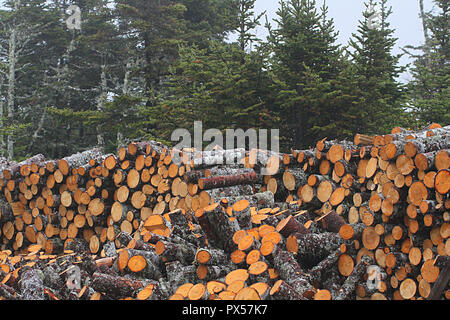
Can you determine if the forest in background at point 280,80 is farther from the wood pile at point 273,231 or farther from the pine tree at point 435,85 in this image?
the wood pile at point 273,231

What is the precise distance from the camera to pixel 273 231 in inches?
174

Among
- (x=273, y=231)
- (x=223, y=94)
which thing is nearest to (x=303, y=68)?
(x=223, y=94)

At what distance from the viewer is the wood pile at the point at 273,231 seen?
12.6 feet

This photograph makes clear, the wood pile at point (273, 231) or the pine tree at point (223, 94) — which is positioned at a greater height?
the pine tree at point (223, 94)

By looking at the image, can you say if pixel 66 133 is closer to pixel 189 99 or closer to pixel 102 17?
pixel 102 17

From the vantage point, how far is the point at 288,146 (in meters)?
12.8

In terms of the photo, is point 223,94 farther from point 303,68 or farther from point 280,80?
point 303,68

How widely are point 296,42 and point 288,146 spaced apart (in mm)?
3140

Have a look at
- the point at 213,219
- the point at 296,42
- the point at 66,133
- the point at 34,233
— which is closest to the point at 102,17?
the point at 66,133

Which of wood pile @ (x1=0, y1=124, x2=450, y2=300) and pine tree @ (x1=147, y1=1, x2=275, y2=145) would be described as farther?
pine tree @ (x1=147, y1=1, x2=275, y2=145)

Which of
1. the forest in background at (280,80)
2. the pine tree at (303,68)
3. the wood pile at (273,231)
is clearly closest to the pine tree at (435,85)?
the forest in background at (280,80)

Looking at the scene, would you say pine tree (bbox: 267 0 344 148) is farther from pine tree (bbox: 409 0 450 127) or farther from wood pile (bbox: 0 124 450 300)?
wood pile (bbox: 0 124 450 300)

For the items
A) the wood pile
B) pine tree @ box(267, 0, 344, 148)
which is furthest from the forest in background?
the wood pile

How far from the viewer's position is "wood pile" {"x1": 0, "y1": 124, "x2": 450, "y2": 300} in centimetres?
383
